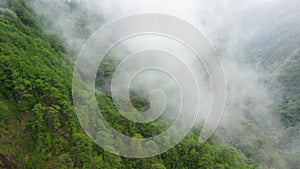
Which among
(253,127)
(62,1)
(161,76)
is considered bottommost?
(161,76)

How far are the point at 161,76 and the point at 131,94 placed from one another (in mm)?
8012

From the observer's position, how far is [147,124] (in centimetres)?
3750

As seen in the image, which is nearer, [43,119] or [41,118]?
[41,118]

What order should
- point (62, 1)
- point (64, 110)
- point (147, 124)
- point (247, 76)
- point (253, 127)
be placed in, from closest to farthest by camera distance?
point (64, 110) < point (147, 124) < point (62, 1) < point (253, 127) < point (247, 76)

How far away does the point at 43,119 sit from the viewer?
28.5 meters

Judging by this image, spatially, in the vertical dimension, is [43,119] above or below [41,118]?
above

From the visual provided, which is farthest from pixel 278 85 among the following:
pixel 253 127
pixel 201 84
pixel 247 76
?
pixel 201 84

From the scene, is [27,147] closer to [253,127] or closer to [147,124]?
[147,124]

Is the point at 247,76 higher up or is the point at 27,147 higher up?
the point at 247,76

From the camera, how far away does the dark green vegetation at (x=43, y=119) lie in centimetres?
2678

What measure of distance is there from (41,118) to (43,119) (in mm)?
478

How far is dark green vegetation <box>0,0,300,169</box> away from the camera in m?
26.8

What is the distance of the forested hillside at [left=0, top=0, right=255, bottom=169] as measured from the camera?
87.7ft

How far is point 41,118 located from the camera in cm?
2806
